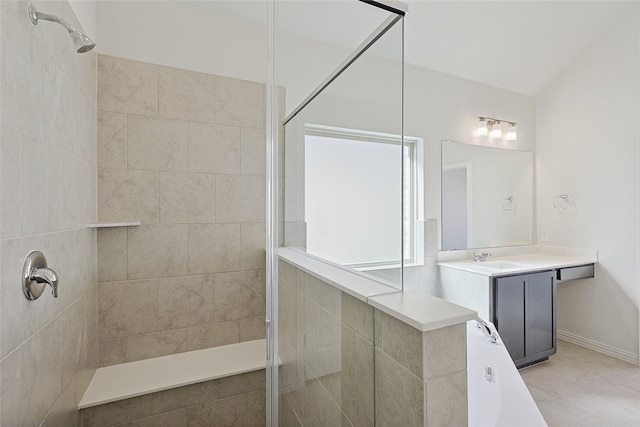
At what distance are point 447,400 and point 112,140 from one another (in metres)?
2.03

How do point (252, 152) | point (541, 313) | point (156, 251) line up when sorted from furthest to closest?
point (541, 313) → point (252, 152) → point (156, 251)

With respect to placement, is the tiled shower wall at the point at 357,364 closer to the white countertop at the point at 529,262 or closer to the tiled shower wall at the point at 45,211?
the tiled shower wall at the point at 45,211

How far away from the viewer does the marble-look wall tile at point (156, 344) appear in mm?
1836

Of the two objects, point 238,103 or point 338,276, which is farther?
point 238,103

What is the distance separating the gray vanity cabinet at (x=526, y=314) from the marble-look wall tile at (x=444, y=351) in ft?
5.73

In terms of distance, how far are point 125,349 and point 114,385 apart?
9.8 inches

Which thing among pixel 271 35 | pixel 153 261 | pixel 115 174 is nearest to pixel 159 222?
pixel 153 261

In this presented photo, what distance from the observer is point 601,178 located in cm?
279

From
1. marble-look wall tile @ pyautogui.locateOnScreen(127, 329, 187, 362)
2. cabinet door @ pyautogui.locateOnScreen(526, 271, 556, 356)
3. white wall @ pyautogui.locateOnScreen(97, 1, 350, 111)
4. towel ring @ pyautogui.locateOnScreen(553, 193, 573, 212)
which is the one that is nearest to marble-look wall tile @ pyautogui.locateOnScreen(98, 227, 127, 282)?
marble-look wall tile @ pyautogui.locateOnScreen(127, 329, 187, 362)

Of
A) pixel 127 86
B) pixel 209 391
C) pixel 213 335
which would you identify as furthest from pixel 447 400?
pixel 127 86

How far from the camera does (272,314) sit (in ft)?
3.97

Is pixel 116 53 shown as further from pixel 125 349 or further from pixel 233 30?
pixel 125 349

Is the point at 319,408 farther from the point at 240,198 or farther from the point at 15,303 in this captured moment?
the point at 240,198

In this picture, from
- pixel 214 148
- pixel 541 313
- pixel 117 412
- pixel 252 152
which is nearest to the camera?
pixel 117 412
